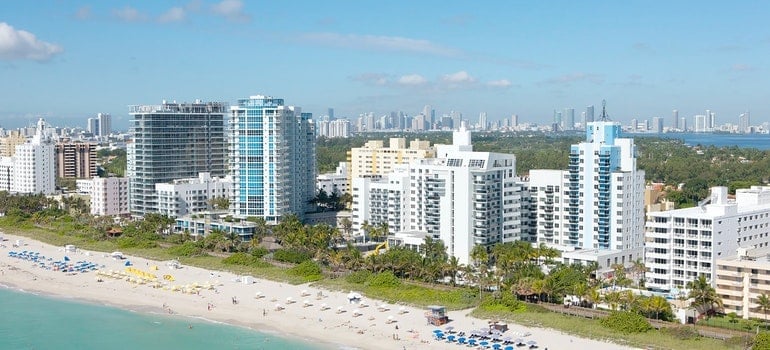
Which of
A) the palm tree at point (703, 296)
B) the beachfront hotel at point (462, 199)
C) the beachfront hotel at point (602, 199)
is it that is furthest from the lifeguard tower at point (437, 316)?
the beachfront hotel at point (462, 199)

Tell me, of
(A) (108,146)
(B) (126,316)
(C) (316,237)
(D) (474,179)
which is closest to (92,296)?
(B) (126,316)

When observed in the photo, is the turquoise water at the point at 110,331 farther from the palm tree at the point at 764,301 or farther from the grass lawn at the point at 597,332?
the palm tree at the point at 764,301

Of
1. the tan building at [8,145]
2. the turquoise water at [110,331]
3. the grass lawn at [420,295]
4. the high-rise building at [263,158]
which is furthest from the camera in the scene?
the tan building at [8,145]

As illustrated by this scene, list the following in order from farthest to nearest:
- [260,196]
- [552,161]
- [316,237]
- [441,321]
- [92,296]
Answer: [552,161]
[260,196]
[316,237]
[92,296]
[441,321]

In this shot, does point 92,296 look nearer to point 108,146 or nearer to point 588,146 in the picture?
point 588,146

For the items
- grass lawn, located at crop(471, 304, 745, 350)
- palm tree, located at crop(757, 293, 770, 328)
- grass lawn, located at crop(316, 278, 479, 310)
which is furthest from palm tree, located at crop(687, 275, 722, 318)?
grass lawn, located at crop(316, 278, 479, 310)
